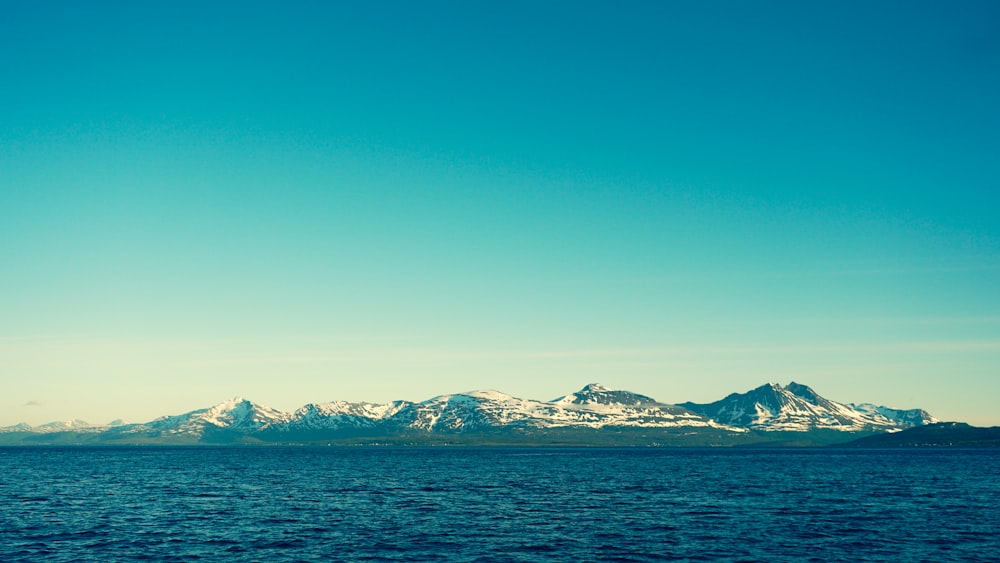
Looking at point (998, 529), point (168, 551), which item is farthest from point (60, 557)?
point (998, 529)

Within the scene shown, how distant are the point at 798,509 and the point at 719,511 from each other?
13127mm

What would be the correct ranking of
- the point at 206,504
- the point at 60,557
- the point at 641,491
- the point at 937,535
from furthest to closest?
the point at 641,491
the point at 206,504
the point at 937,535
the point at 60,557

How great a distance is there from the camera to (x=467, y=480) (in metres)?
174

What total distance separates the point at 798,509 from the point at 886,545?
33.2 meters

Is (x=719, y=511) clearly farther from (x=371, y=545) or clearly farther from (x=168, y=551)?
(x=168, y=551)

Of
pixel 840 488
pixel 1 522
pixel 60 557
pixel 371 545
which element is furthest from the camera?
pixel 840 488

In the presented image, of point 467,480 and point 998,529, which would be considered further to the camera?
point 467,480

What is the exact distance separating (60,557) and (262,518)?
97.0 ft

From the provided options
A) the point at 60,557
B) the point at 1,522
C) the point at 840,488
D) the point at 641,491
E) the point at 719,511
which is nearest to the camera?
the point at 60,557

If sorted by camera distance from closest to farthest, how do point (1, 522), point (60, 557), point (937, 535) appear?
point (60, 557), point (937, 535), point (1, 522)

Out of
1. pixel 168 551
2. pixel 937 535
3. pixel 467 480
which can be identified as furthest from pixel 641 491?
pixel 168 551

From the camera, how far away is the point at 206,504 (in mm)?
113688

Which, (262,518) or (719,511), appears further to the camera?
(719,511)

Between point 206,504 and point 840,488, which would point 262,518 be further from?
point 840,488
